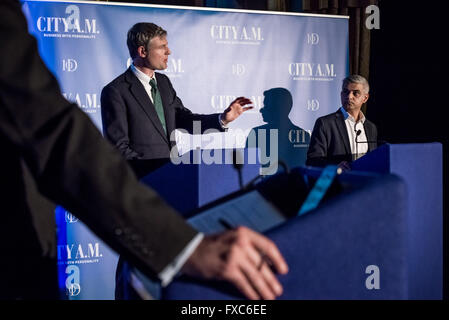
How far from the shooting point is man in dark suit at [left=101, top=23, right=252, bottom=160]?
12.1ft

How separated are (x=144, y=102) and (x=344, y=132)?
1724 mm

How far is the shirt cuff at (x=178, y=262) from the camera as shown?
2.42ft

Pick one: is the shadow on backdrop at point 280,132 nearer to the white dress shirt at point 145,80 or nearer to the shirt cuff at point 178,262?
the white dress shirt at point 145,80

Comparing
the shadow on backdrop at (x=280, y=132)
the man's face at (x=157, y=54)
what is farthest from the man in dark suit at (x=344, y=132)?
the man's face at (x=157, y=54)

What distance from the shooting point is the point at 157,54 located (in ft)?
12.7

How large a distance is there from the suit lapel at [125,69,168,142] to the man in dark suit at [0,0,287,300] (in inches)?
117

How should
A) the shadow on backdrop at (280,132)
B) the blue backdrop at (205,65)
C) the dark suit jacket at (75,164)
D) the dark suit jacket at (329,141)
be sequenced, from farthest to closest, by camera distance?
1. the shadow on backdrop at (280,132)
2. the dark suit jacket at (329,141)
3. the blue backdrop at (205,65)
4. the dark suit jacket at (75,164)

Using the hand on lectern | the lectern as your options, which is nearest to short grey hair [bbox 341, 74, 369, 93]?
the lectern

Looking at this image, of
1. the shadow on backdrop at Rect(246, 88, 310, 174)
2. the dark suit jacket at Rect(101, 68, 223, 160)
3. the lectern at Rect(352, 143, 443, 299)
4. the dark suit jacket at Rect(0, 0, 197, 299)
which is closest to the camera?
the dark suit jacket at Rect(0, 0, 197, 299)

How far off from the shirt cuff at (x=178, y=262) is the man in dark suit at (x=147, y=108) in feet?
9.19

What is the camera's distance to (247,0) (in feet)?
18.2

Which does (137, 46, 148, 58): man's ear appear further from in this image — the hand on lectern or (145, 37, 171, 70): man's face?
the hand on lectern

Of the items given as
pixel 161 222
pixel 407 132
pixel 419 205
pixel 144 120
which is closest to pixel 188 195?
pixel 419 205
